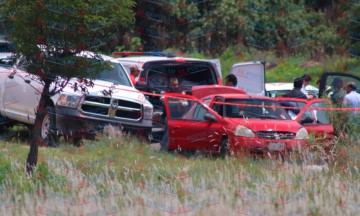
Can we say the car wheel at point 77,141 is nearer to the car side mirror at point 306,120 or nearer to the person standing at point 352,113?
the car side mirror at point 306,120

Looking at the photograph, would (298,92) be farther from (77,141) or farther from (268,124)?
(77,141)

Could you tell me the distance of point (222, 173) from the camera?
37.1 ft

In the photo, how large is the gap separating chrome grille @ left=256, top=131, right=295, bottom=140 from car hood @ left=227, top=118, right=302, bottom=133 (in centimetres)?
6

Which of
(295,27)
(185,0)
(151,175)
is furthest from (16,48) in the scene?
(295,27)

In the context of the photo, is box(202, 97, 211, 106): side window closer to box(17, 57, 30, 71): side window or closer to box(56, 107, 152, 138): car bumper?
box(56, 107, 152, 138): car bumper

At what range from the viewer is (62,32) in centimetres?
1265

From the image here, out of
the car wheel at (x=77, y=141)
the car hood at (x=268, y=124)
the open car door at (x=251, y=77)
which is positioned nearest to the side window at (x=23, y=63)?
the car wheel at (x=77, y=141)

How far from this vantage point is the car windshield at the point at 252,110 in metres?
16.6

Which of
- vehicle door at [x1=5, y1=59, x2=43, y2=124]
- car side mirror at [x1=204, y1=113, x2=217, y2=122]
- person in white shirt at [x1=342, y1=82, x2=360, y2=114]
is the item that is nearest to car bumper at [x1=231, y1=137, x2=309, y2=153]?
car side mirror at [x1=204, y1=113, x2=217, y2=122]

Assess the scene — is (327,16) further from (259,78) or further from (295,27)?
(259,78)

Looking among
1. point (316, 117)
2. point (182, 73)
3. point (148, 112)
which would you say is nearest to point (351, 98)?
point (316, 117)

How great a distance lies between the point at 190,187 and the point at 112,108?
25.0 feet

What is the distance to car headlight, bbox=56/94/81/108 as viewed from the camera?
56.5ft

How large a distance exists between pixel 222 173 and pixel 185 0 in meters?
22.3
